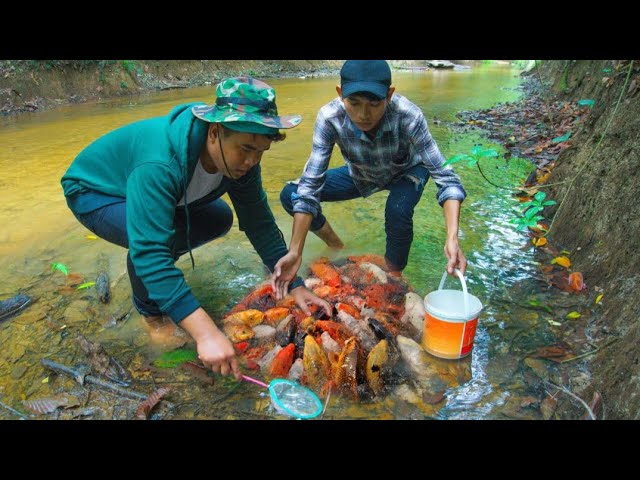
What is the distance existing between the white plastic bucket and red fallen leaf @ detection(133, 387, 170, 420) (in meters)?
1.33

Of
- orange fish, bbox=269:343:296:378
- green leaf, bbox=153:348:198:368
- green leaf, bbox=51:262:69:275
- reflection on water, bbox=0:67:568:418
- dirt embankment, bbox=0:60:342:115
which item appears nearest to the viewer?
reflection on water, bbox=0:67:568:418

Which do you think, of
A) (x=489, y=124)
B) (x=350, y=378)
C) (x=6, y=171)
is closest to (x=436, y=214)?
(x=350, y=378)

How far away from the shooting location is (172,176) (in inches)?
76.3

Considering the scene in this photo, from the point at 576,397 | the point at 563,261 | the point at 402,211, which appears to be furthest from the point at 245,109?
the point at 563,261

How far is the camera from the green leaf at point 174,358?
2.37 metres

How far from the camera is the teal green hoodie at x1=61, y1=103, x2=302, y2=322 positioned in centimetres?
186

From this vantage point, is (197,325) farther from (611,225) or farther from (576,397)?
(611,225)

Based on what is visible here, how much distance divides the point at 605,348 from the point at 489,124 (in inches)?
245

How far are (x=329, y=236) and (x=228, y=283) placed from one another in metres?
0.90

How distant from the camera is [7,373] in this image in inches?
90.9

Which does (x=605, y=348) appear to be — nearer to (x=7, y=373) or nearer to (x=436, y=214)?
(x=436, y=214)

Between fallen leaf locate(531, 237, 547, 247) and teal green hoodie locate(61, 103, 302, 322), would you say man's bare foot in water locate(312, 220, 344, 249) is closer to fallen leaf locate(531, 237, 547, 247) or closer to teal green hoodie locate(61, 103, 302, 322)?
teal green hoodie locate(61, 103, 302, 322)

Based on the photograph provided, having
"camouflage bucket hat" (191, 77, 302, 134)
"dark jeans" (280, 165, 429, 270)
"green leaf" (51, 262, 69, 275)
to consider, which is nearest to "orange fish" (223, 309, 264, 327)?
"dark jeans" (280, 165, 429, 270)
